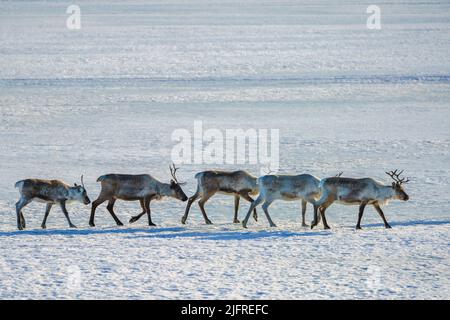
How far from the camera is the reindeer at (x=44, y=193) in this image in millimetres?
11875

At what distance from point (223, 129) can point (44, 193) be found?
895cm

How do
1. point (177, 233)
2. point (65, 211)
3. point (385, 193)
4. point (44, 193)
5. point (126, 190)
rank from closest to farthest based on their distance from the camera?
point (177, 233) → point (44, 193) → point (65, 211) → point (385, 193) → point (126, 190)

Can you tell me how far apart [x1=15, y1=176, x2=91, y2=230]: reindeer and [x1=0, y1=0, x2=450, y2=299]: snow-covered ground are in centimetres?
27

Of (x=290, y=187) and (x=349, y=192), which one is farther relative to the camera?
(x=290, y=187)

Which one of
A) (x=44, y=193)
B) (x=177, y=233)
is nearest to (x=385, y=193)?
(x=177, y=233)

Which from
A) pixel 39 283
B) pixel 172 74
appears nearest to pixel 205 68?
pixel 172 74

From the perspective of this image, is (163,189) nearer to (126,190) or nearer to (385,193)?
(126,190)

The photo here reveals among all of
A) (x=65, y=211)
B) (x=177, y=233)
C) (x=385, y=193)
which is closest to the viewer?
(x=177, y=233)

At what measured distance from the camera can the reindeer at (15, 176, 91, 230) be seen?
11.9 m

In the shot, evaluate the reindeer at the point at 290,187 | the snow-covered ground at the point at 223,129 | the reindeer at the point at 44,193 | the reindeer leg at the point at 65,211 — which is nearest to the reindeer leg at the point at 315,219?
the reindeer at the point at 290,187

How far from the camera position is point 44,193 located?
39.3 feet

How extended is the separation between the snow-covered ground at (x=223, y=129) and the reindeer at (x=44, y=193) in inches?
10.7

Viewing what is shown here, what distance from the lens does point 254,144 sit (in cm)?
1886
